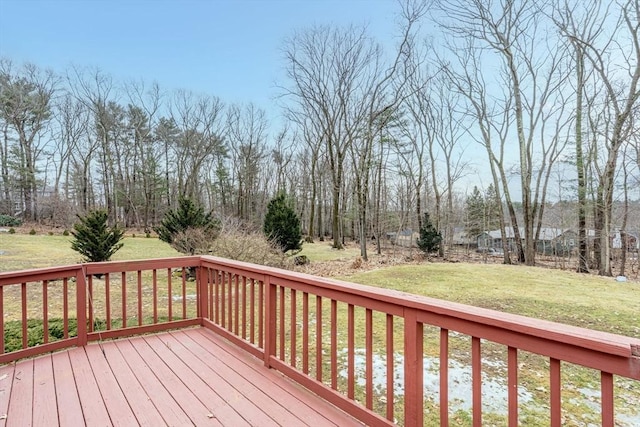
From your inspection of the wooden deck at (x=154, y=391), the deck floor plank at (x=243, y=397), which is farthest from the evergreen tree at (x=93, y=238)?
the deck floor plank at (x=243, y=397)

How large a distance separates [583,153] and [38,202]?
98.2 ft

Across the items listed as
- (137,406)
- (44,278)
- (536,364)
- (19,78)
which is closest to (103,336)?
(44,278)

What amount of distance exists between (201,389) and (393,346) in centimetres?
139

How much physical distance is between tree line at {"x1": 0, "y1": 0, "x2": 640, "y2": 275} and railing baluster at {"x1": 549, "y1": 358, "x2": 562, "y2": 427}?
41.5 ft

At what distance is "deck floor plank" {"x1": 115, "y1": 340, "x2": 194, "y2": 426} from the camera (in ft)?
6.88

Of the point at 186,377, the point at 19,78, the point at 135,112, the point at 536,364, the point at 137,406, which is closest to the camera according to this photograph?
the point at 137,406

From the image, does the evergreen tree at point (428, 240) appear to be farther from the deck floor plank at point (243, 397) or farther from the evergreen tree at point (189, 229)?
the deck floor plank at point (243, 397)

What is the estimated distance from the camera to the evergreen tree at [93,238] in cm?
834

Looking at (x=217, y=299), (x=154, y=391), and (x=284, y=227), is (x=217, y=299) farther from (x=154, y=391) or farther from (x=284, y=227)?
(x=284, y=227)

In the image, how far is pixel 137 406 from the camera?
2223mm

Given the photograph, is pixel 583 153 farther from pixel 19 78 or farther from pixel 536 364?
pixel 19 78

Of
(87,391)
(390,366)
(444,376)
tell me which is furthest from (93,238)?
(444,376)

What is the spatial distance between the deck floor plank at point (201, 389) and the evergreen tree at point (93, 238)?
6351 millimetres

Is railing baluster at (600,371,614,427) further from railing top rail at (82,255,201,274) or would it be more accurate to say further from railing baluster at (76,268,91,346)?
railing baluster at (76,268,91,346)
